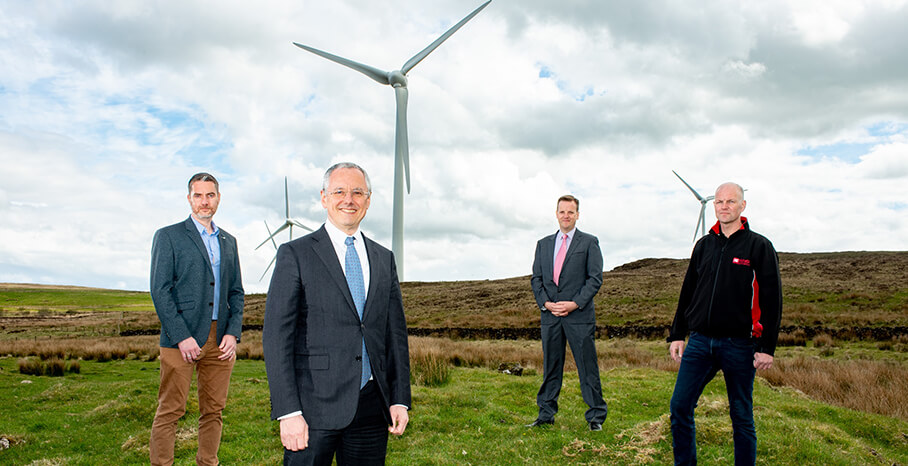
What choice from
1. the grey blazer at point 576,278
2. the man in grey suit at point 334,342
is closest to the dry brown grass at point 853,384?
the grey blazer at point 576,278

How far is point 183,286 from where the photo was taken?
4914 millimetres

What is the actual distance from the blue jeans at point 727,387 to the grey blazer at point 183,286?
3961 mm

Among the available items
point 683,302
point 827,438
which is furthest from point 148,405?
point 827,438

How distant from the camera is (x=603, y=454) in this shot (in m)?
6.14

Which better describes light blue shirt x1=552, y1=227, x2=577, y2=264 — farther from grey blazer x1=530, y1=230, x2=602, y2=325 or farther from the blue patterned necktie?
the blue patterned necktie

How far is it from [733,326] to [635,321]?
29680 mm

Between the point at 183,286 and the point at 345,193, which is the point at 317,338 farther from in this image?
the point at 183,286

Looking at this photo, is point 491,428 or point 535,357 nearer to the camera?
point 491,428

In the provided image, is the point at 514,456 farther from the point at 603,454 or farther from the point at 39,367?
the point at 39,367

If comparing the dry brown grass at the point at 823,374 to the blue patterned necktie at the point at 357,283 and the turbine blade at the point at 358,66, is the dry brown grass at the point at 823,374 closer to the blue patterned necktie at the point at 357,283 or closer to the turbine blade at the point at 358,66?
the blue patterned necktie at the point at 357,283

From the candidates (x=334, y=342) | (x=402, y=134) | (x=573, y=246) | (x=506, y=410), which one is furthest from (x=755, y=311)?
(x=402, y=134)

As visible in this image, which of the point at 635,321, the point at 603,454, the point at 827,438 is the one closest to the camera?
the point at 603,454

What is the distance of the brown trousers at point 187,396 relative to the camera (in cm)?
473

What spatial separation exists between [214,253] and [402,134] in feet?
70.1
